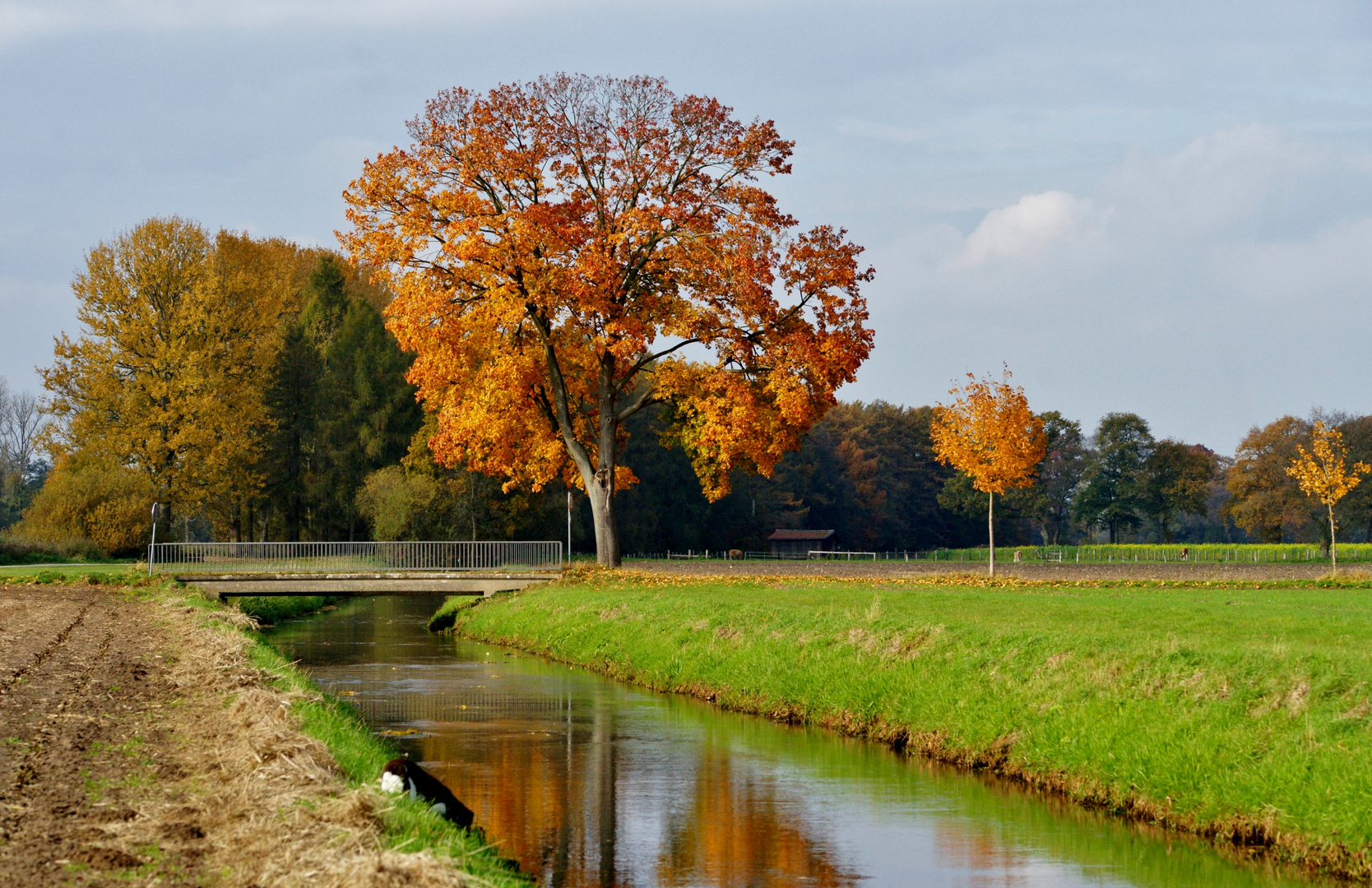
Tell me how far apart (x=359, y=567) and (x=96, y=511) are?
20906 millimetres

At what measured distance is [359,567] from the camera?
40.5m

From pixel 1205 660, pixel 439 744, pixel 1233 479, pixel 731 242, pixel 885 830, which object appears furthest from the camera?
pixel 1233 479

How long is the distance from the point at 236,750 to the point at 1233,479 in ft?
326

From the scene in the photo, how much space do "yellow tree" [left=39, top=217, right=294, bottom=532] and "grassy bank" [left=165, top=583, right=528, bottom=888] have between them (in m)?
39.4

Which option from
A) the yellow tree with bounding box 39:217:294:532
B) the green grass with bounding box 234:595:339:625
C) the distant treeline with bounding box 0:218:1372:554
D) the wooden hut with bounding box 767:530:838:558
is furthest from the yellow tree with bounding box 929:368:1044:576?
the wooden hut with bounding box 767:530:838:558

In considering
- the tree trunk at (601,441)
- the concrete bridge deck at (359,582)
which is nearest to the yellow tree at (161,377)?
the concrete bridge deck at (359,582)

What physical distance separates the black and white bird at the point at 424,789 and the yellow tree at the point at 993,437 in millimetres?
34854

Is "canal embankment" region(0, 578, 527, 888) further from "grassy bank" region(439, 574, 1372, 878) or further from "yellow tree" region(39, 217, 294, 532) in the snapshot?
"yellow tree" region(39, 217, 294, 532)

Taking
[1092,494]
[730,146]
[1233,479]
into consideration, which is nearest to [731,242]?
[730,146]

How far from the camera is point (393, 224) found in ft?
120

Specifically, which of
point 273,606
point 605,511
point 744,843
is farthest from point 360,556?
point 744,843

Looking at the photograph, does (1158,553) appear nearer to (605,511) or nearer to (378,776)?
(605,511)

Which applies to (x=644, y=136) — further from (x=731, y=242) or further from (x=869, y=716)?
(x=869, y=716)

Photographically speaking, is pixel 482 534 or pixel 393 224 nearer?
pixel 393 224
